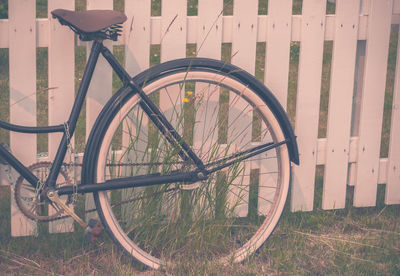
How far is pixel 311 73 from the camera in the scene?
12.1ft

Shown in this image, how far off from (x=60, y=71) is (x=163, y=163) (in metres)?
0.73

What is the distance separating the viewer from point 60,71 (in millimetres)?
3312

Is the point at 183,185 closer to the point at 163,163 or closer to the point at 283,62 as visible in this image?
the point at 163,163

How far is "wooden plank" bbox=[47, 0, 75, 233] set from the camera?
3.26 metres

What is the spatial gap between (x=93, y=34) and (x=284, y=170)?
3.86 feet

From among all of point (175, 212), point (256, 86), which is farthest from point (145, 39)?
point (175, 212)

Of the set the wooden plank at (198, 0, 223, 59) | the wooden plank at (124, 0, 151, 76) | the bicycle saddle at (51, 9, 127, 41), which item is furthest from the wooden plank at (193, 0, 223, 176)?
the bicycle saddle at (51, 9, 127, 41)

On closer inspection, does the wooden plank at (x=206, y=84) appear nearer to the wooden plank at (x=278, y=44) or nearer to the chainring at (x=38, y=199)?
the wooden plank at (x=278, y=44)

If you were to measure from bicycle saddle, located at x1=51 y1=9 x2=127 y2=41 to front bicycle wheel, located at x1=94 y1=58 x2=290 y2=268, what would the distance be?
30 centimetres

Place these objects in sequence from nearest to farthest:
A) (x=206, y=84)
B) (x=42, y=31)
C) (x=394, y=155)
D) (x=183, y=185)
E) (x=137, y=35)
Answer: (x=183, y=185), (x=42, y=31), (x=137, y=35), (x=206, y=84), (x=394, y=155)

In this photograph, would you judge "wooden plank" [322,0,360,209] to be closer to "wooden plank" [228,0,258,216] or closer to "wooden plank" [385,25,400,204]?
"wooden plank" [385,25,400,204]

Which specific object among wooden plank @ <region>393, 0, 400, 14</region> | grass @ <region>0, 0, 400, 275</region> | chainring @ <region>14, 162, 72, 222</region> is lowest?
grass @ <region>0, 0, 400, 275</region>

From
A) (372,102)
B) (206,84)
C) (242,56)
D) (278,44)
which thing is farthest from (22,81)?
(372,102)

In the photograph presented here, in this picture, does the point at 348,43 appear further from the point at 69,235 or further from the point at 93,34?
the point at 69,235
